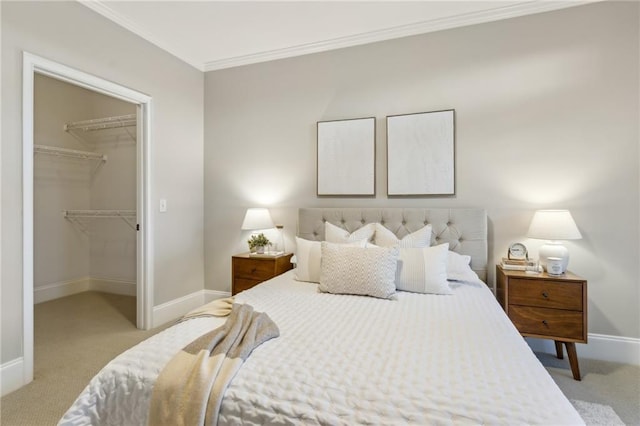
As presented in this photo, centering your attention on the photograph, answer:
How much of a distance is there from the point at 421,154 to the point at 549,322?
163cm

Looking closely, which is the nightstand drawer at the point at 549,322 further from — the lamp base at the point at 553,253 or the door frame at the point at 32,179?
the door frame at the point at 32,179

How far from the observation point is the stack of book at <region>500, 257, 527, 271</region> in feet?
7.98

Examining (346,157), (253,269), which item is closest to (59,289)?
(253,269)

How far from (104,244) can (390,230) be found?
3919mm

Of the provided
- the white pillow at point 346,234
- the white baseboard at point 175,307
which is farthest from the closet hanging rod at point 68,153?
the white pillow at point 346,234

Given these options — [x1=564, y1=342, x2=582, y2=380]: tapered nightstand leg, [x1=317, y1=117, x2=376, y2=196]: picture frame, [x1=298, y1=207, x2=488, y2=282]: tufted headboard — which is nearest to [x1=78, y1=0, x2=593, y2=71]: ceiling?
[x1=317, y1=117, x2=376, y2=196]: picture frame

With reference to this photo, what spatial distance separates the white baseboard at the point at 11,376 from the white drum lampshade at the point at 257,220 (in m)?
1.86

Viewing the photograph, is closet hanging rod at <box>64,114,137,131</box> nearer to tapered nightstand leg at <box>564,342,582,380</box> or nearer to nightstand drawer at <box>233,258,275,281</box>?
nightstand drawer at <box>233,258,275,281</box>

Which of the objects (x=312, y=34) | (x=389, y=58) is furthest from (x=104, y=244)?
(x=389, y=58)

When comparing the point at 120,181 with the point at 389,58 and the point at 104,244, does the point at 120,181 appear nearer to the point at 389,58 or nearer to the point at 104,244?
the point at 104,244

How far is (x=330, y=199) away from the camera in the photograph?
3.24 m

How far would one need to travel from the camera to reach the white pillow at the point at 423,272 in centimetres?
210

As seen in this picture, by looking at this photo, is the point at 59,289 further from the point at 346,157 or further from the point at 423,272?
the point at 423,272

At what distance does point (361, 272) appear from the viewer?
2.04 m
